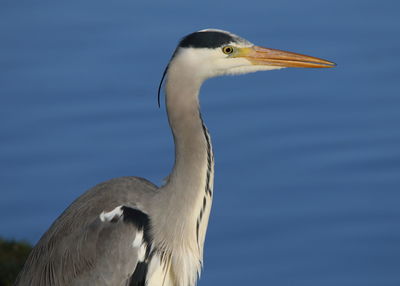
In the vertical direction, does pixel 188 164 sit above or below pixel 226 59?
below

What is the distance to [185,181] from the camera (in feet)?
12.8

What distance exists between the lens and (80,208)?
404cm

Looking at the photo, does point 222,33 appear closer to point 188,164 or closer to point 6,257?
point 188,164

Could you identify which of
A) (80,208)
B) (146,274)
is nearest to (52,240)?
(80,208)

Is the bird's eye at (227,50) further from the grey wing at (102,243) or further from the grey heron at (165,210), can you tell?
the grey wing at (102,243)

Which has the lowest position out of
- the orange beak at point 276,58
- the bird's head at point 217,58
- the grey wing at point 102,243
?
the grey wing at point 102,243

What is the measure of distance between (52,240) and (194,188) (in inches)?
25.6

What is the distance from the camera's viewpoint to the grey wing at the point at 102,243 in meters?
3.93

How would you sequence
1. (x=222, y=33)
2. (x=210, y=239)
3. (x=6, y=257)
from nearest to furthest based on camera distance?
1. (x=222, y=33)
2. (x=6, y=257)
3. (x=210, y=239)

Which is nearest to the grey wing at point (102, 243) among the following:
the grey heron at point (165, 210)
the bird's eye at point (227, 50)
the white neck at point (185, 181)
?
the grey heron at point (165, 210)

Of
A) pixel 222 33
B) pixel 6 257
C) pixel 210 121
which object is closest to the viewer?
pixel 222 33

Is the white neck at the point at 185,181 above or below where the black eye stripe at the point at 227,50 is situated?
below

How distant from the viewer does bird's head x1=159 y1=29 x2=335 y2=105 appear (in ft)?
12.5

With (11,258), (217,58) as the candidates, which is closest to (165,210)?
(217,58)
